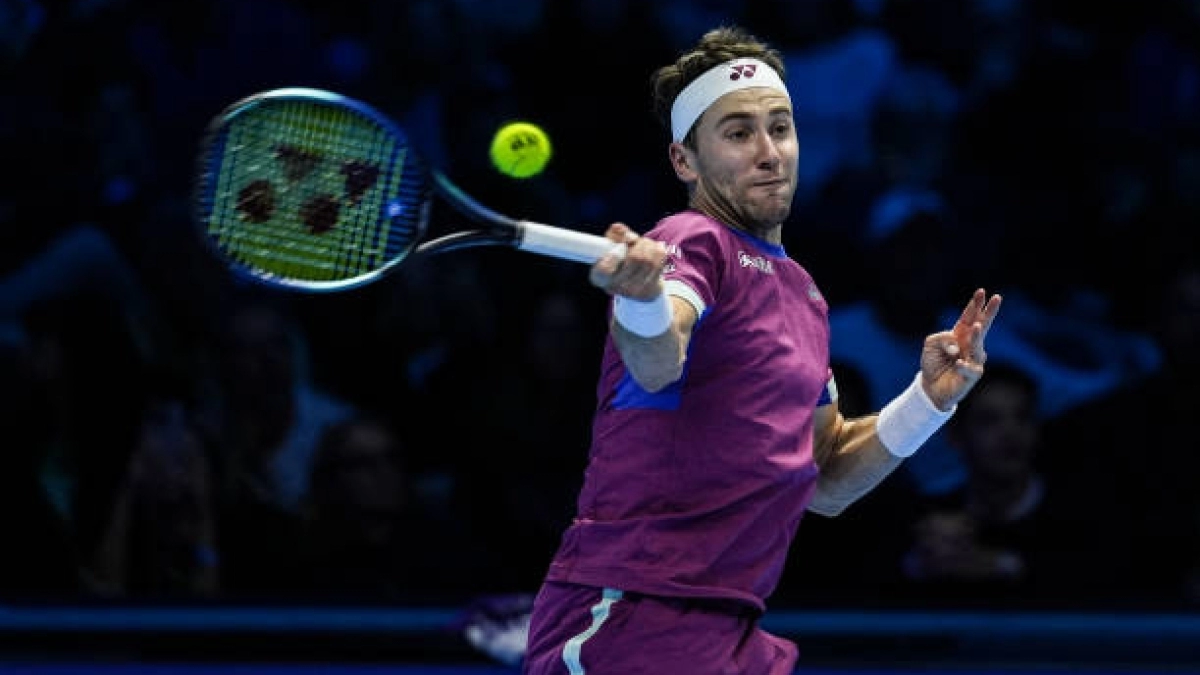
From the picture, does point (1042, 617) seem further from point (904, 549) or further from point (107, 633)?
point (107, 633)

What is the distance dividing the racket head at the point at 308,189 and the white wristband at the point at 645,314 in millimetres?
524

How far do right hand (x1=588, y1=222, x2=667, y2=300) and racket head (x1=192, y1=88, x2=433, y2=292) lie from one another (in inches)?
21.9

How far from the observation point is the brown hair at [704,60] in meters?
3.57

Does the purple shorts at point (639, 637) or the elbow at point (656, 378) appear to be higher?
the elbow at point (656, 378)

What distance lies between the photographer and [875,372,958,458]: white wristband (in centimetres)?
373

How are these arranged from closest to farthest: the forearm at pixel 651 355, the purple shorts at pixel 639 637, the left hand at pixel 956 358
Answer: the forearm at pixel 651 355 < the purple shorts at pixel 639 637 < the left hand at pixel 956 358

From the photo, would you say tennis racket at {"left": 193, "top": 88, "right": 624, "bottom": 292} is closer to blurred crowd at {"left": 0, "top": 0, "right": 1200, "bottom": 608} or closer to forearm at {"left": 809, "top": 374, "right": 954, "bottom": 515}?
forearm at {"left": 809, "top": 374, "right": 954, "bottom": 515}

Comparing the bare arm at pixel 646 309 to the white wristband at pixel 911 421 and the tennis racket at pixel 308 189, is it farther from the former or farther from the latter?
the white wristband at pixel 911 421

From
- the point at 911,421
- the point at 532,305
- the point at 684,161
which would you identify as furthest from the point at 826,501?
the point at 532,305

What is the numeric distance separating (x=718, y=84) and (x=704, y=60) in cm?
7

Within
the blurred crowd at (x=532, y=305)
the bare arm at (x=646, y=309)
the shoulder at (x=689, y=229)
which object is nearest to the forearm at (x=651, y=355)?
the bare arm at (x=646, y=309)

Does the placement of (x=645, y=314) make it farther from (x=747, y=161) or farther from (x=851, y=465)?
(x=851, y=465)

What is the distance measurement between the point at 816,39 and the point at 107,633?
308 centimetres

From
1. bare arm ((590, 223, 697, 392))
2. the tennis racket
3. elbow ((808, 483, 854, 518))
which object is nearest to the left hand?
elbow ((808, 483, 854, 518))
